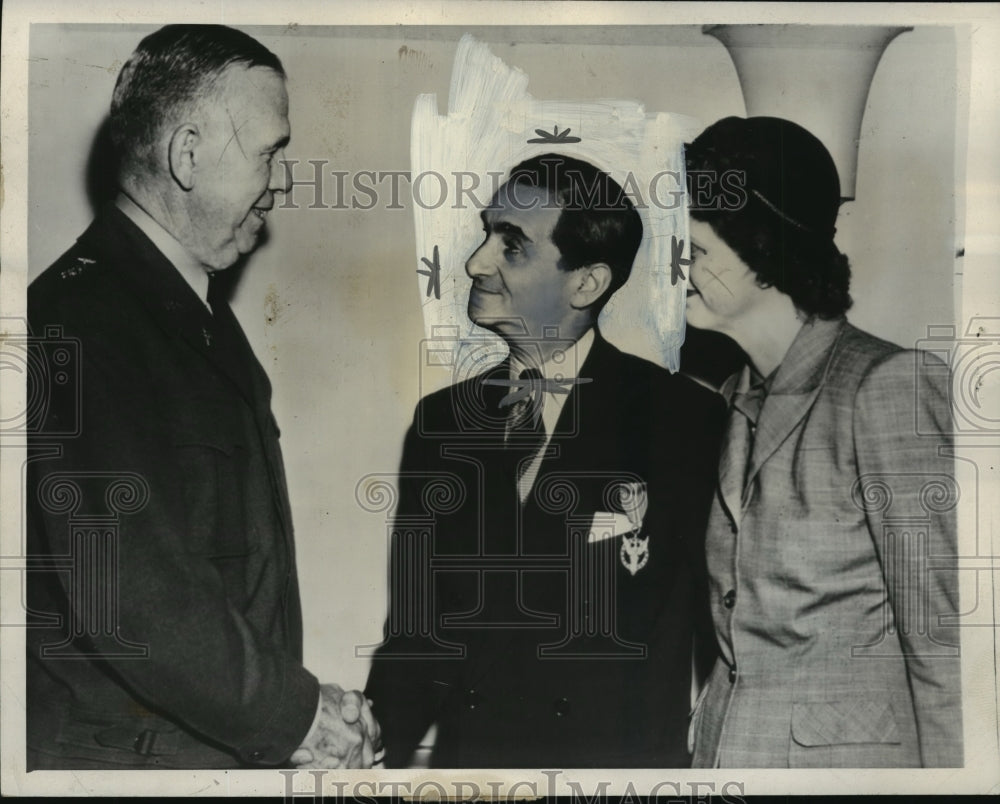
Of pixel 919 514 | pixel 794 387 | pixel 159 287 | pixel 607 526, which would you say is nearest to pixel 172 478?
pixel 159 287

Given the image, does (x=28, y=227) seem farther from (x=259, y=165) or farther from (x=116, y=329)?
(x=259, y=165)

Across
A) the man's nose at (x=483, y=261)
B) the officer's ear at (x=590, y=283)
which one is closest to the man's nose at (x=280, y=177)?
the man's nose at (x=483, y=261)

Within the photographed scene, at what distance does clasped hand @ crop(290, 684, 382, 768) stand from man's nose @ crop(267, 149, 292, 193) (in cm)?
158

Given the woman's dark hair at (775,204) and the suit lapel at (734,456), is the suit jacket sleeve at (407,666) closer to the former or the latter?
the suit lapel at (734,456)

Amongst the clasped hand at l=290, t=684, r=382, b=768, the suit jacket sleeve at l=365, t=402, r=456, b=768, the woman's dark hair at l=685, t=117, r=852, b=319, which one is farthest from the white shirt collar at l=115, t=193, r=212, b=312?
the woman's dark hair at l=685, t=117, r=852, b=319

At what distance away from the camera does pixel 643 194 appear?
298 centimetres

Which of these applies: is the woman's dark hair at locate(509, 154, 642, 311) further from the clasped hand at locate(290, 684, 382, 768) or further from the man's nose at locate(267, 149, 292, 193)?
the clasped hand at locate(290, 684, 382, 768)

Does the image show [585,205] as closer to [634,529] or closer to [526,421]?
[526,421]

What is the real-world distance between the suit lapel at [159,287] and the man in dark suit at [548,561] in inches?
25.9

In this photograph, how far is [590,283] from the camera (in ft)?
9.82

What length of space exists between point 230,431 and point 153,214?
0.72 meters

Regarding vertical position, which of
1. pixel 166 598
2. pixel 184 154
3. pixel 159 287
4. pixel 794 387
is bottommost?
pixel 166 598

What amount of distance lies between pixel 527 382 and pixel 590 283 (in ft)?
1.23

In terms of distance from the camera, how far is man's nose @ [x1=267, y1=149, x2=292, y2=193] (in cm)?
298
